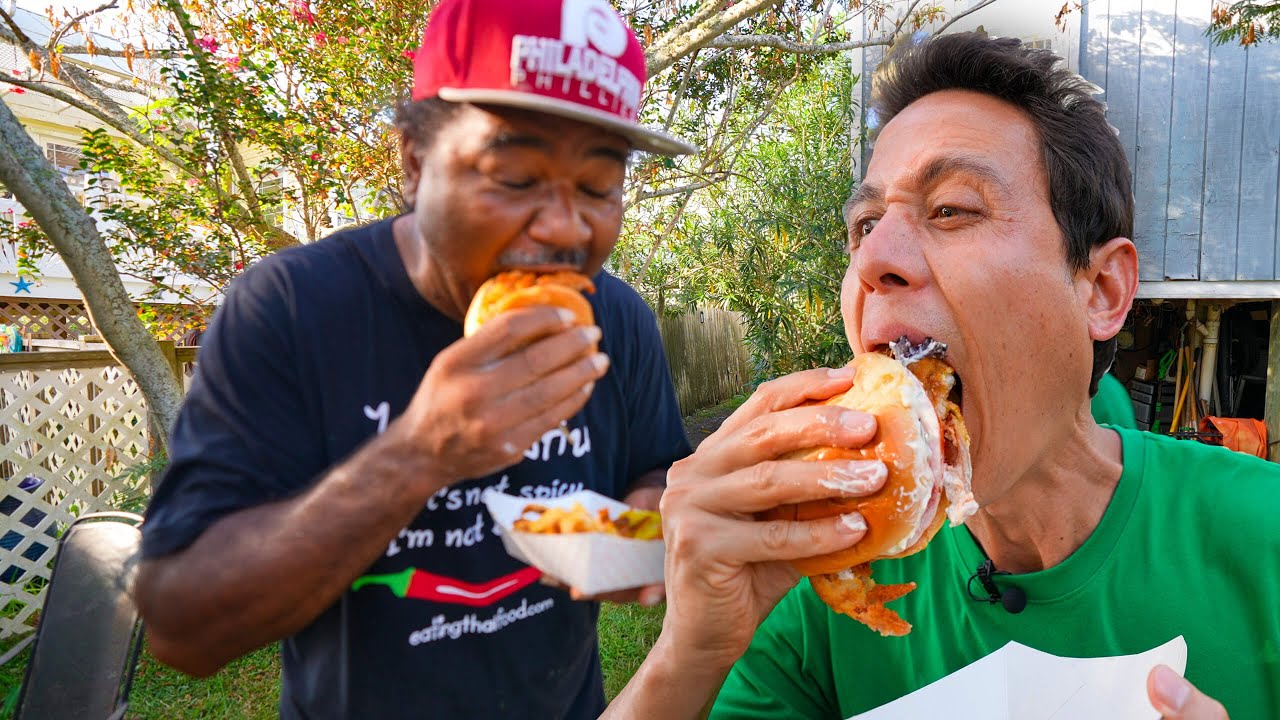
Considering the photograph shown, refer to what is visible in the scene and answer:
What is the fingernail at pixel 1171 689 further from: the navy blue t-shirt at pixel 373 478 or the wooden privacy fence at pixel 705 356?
→ the wooden privacy fence at pixel 705 356

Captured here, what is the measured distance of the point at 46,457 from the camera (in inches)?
182

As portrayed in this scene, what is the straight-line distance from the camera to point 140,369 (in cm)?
290

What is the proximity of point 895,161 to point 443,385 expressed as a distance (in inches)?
38.5

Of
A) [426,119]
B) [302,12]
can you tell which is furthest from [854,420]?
[302,12]

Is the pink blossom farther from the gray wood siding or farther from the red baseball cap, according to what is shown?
the gray wood siding

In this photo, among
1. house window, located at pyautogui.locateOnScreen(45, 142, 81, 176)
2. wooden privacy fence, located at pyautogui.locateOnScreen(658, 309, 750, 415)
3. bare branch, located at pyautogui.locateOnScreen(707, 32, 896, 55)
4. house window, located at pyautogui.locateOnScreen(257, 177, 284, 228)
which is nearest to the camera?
house window, located at pyautogui.locateOnScreen(257, 177, 284, 228)

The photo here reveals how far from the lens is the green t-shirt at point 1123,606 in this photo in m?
1.28

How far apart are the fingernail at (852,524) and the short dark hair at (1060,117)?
72 cm

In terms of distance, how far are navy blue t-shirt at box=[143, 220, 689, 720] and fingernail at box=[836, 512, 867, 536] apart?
30.8 inches

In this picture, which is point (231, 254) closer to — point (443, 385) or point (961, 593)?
point (443, 385)

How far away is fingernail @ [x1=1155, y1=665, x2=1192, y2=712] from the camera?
97 cm

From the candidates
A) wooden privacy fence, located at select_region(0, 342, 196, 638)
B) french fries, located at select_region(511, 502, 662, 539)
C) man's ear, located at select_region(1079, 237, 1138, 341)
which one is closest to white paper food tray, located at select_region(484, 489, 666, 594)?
french fries, located at select_region(511, 502, 662, 539)

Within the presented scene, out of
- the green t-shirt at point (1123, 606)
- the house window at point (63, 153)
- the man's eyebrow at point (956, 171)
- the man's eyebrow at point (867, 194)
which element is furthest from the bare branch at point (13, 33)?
the house window at point (63, 153)

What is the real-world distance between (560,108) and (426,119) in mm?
338
